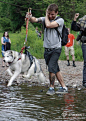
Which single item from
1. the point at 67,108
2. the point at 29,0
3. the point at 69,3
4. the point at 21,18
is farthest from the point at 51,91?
the point at 21,18

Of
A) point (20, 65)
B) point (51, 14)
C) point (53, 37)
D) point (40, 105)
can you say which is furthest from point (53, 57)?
point (20, 65)

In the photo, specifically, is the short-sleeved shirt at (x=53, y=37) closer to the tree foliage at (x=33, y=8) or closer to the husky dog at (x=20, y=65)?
the husky dog at (x=20, y=65)

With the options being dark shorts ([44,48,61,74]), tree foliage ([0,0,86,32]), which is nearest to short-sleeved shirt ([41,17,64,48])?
dark shorts ([44,48,61,74])

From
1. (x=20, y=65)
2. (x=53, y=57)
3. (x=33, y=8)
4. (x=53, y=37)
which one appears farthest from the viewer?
(x=33, y=8)

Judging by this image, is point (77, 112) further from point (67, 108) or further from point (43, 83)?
point (43, 83)

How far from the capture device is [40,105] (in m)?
6.45

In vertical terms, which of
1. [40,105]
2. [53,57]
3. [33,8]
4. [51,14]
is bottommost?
[33,8]

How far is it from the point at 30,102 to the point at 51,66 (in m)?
0.90

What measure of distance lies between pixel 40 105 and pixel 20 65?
3337 millimetres

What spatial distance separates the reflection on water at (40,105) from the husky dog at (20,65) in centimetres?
107

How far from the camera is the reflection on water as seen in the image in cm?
535

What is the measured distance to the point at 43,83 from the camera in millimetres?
10164

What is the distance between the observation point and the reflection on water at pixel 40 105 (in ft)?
17.5

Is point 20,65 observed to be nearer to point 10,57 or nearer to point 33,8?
point 10,57
